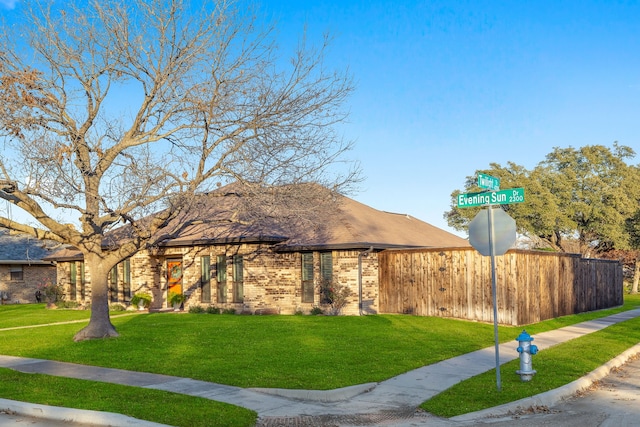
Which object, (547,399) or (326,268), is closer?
(547,399)

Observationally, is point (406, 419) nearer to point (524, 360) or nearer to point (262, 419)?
point (262, 419)

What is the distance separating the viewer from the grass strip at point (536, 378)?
9.67 metres

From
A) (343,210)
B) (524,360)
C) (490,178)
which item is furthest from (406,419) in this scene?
(343,210)

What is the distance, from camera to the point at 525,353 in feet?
36.2

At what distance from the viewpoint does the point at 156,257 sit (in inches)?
1159

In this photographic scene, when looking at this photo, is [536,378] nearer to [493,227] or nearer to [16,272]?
[493,227]

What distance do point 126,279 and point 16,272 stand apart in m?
14.5

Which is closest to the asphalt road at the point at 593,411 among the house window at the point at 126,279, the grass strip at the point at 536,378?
the grass strip at the point at 536,378

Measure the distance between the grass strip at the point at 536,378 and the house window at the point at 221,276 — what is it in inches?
572

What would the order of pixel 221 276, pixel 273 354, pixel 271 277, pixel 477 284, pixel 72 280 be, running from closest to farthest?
pixel 273 354 → pixel 477 284 → pixel 271 277 → pixel 221 276 → pixel 72 280

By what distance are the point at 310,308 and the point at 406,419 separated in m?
16.5

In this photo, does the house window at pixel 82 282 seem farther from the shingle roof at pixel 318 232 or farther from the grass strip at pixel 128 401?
the grass strip at pixel 128 401

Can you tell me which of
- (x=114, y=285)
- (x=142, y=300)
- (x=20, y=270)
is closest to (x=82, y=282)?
(x=114, y=285)

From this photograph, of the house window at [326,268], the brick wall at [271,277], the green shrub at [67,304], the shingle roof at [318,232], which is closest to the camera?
the shingle roof at [318,232]
